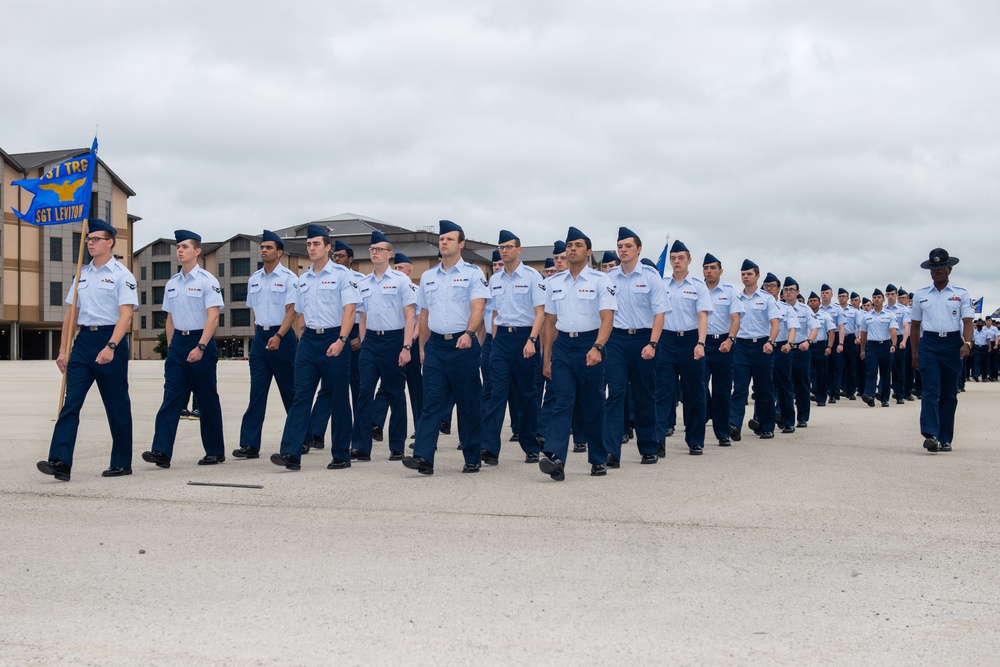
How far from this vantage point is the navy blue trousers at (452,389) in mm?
9086

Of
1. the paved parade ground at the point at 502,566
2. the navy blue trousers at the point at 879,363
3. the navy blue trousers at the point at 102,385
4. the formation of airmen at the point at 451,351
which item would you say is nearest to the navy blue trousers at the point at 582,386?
the formation of airmen at the point at 451,351

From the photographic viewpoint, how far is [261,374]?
10.4 metres

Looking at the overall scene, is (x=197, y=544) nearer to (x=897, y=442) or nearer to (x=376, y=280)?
(x=376, y=280)

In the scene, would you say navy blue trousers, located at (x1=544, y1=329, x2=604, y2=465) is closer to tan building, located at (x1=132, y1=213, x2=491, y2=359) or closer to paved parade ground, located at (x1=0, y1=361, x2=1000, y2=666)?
paved parade ground, located at (x1=0, y1=361, x2=1000, y2=666)

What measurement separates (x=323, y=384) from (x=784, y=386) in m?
7.30

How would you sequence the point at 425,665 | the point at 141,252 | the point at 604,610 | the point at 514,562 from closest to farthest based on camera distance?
the point at 425,665, the point at 604,610, the point at 514,562, the point at 141,252

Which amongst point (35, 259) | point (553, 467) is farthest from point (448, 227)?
point (35, 259)

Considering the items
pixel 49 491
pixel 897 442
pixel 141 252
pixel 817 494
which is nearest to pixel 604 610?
pixel 817 494

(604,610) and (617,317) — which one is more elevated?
(617,317)

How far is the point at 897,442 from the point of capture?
12.2 meters

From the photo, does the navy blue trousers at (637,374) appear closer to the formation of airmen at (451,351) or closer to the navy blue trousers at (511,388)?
the formation of airmen at (451,351)

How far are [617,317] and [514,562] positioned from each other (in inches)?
194

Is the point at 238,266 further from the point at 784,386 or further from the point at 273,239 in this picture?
the point at 273,239

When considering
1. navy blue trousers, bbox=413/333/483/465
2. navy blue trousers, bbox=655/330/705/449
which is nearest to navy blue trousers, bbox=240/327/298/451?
navy blue trousers, bbox=413/333/483/465
